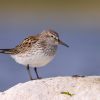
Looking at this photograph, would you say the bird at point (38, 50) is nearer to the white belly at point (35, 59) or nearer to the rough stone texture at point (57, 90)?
the white belly at point (35, 59)

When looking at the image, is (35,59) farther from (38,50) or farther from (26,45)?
(26,45)

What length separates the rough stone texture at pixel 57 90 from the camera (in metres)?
10.0

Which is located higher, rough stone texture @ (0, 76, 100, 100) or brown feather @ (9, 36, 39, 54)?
brown feather @ (9, 36, 39, 54)

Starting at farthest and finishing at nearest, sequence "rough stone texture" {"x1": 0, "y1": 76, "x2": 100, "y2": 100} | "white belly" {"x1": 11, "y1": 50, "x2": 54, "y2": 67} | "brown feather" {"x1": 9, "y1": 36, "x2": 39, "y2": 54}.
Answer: "brown feather" {"x1": 9, "y1": 36, "x2": 39, "y2": 54}
"white belly" {"x1": 11, "y1": 50, "x2": 54, "y2": 67}
"rough stone texture" {"x1": 0, "y1": 76, "x2": 100, "y2": 100}

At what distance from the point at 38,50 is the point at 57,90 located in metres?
1.90

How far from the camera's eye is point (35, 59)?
468 inches

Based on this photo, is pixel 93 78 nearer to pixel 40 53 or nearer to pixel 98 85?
pixel 98 85

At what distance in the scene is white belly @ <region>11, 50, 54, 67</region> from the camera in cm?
1180

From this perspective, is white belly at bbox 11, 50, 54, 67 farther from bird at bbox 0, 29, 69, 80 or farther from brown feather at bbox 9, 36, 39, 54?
brown feather at bbox 9, 36, 39, 54

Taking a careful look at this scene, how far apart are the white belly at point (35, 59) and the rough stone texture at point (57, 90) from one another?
1213 mm

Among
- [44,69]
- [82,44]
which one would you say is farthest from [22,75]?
[82,44]

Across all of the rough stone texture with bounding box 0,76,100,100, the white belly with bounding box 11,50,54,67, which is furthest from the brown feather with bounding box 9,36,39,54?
the rough stone texture with bounding box 0,76,100,100

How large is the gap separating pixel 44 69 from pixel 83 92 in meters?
7.86

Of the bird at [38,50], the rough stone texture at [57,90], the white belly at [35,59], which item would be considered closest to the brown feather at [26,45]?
the bird at [38,50]
